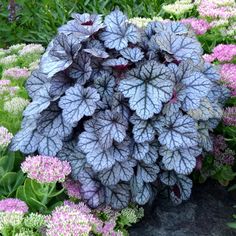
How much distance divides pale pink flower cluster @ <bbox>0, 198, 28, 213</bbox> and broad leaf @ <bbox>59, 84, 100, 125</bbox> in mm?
413

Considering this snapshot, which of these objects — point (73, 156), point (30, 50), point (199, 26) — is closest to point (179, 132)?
point (73, 156)

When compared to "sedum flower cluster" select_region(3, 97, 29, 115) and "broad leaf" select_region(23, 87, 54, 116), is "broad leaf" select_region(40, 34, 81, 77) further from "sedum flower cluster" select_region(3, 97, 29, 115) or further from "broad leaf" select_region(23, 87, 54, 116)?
"sedum flower cluster" select_region(3, 97, 29, 115)

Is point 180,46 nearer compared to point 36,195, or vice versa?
point 36,195

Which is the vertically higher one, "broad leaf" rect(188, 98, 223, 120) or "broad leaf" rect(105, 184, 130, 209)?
"broad leaf" rect(188, 98, 223, 120)

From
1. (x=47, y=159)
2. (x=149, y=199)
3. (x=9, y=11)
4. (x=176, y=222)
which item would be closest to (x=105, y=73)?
(x=47, y=159)

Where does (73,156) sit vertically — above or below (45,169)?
below

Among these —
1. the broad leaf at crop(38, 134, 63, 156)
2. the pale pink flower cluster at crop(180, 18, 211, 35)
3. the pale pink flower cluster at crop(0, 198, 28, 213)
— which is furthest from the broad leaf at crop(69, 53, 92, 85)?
the pale pink flower cluster at crop(180, 18, 211, 35)

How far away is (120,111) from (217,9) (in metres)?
1.40

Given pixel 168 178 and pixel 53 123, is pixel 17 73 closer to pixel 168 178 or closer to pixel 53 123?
pixel 53 123

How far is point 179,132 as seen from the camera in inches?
93.9

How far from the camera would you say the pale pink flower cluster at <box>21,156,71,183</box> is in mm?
2129

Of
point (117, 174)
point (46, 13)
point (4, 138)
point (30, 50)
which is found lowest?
point (46, 13)

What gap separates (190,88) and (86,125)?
0.50 metres

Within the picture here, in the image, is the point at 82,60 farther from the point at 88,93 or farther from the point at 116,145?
the point at 116,145
